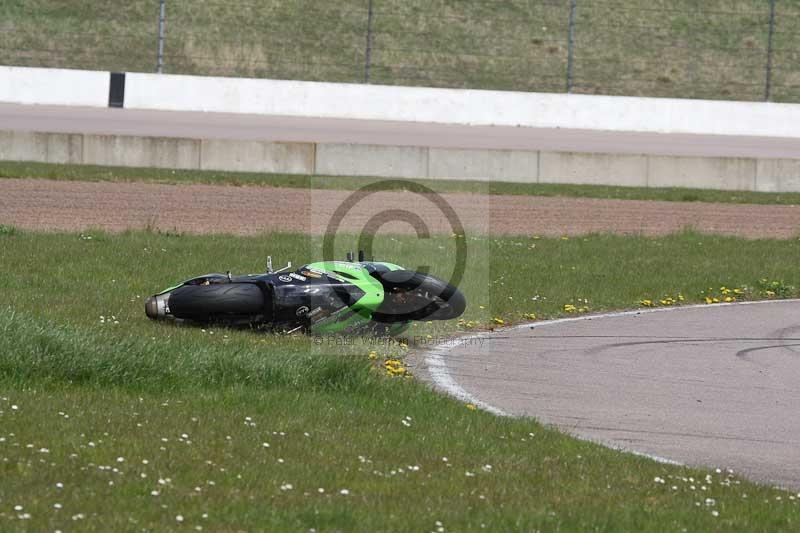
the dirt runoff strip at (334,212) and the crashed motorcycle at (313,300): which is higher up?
the dirt runoff strip at (334,212)

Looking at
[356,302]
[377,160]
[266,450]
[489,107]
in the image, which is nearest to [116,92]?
[489,107]

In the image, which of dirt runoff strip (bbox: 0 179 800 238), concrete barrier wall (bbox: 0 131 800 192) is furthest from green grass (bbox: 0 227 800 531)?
concrete barrier wall (bbox: 0 131 800 192)

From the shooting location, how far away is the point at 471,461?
22.4ft

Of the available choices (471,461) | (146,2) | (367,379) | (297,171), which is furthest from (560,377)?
(146,2)

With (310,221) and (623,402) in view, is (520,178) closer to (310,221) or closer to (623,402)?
(310,221)

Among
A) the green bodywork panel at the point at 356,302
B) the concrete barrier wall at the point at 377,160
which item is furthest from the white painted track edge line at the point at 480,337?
the concrete barrier wall at the point at 377,160

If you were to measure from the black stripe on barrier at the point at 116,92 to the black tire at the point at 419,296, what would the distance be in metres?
23.9

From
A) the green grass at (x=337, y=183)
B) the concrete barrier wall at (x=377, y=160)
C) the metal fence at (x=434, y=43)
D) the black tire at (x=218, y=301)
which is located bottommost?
the black tire at (x=218, y=301)

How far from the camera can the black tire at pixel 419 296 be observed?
10.4 metres

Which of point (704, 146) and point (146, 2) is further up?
point (146, 2)

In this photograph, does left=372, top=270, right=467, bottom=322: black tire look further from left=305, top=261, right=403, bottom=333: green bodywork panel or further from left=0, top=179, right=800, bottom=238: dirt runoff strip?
left=0, top=179, right=800, bottom=238: dirt runoff strip

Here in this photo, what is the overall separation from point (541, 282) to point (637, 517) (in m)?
8.36

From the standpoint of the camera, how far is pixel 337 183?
922 inches

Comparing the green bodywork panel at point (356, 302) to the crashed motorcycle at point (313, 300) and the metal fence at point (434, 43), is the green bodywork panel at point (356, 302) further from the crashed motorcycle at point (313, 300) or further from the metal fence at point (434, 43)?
the metal fence at point (434, 43)
